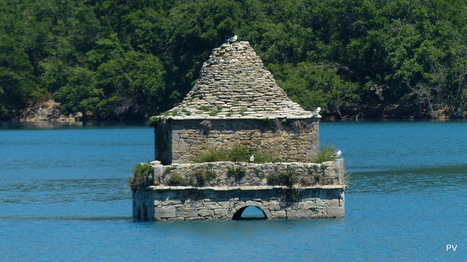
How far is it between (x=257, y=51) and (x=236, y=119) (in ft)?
202

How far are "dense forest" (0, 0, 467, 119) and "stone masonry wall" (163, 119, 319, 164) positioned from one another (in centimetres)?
5607

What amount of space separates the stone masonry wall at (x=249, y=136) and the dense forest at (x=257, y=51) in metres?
56.1

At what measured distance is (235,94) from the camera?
2986 centimetres

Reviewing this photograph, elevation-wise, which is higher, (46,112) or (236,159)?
(236,159)

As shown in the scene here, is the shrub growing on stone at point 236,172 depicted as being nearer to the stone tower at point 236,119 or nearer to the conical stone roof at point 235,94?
the stone tower at point 236,119

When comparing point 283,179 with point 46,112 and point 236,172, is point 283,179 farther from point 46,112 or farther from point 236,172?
point 46,112

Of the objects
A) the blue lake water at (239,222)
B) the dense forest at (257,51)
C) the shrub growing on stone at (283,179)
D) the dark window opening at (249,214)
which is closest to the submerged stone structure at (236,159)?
the shrub growing on stone at (283,179)

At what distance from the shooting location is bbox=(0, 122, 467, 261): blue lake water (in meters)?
27.7

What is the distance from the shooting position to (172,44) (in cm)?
9606

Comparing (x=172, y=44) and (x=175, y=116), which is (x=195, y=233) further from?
(x=172, y=44)

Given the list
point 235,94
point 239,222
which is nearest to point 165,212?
point 239,222

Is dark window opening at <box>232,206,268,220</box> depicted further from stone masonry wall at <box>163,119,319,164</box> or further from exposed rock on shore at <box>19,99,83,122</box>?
exposed rock on shore at <box>19,99,83,122</box>

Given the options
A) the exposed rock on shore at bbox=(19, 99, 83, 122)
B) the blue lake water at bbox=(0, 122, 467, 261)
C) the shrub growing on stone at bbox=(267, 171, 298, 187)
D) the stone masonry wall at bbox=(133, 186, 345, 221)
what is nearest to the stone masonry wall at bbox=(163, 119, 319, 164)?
the shrub growing on stone at bbox=(267, 171, 298, 187)

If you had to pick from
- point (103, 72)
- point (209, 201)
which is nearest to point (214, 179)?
point (209, 201)
